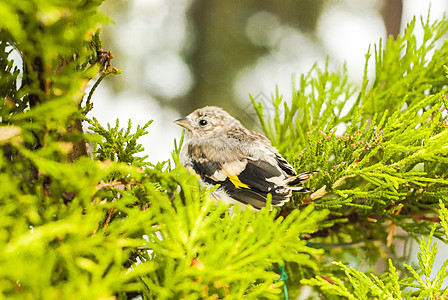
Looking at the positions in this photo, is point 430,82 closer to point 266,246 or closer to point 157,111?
point 266,246

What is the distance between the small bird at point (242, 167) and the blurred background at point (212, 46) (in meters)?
1.41

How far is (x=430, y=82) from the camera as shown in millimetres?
549

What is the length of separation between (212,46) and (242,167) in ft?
6.00

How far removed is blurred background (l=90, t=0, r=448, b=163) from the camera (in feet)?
6.51

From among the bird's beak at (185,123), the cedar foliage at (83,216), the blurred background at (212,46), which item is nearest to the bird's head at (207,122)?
the bird's beak at (185,123)

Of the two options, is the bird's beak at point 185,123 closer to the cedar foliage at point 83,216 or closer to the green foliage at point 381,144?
the green foliage at point 381,144

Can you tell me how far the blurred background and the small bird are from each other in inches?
55.4

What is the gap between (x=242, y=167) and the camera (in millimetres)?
461

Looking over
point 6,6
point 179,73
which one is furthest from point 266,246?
point 179,73

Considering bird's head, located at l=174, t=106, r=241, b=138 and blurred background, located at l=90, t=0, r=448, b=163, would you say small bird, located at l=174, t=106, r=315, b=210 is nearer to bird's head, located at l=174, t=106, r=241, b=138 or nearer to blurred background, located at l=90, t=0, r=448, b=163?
bird's head, located at l=174, t=106, r=241, b=138

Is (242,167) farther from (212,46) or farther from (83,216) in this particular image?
(212,46)

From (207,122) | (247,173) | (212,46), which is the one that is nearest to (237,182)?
(247,173)

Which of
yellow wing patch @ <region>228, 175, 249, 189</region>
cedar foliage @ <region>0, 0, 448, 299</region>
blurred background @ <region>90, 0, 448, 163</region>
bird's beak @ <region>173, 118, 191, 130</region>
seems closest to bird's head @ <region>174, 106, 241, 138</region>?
bird's beak @ <region>173, 118, 191, 130</region>

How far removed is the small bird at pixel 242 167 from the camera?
1.38 ft
